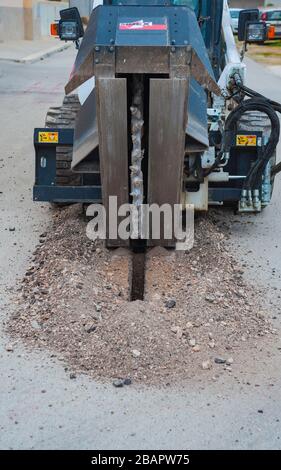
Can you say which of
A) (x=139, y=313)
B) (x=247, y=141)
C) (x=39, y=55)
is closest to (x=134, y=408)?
(x=139, y=313)

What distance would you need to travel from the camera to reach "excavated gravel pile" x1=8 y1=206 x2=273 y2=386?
4.48 meters

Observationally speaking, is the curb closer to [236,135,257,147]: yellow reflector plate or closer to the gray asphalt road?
[236,135,257,147]: yellow reflector plate

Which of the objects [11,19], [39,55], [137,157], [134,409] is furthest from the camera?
[11,19]

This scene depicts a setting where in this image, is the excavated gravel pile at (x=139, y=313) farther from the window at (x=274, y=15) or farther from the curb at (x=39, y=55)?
the window at (x=274, y=15)

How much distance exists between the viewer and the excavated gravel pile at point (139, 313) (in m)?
4.48

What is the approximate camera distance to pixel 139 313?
485cm

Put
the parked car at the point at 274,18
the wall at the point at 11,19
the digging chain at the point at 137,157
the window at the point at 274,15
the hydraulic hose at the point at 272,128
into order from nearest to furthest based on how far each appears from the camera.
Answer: the digging chain at the point at 137,157 → the hydraulic hose at the point at 272,128 → the wall at the point at 11,19 → the window at the point at 274,15 → the parked car at the point at 274,18

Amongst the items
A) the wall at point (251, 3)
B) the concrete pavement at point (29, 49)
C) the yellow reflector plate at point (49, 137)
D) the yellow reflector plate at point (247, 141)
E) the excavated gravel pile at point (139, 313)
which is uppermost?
the yellow reflector plate at point (49, 137)

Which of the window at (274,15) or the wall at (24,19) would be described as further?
the window at (274,15)

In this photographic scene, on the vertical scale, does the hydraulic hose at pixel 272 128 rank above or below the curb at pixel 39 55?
above

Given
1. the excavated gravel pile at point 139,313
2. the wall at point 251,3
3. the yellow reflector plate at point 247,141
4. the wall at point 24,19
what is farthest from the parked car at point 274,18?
the excavated gravel pile at point 139,313

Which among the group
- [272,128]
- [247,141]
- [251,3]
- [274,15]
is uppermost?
[272,128]

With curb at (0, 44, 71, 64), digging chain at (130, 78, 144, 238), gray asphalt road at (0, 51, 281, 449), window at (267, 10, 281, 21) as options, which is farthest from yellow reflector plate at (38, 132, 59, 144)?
window at (267, 10, 281, 21)

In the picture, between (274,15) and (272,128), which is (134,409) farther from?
(274,15)
